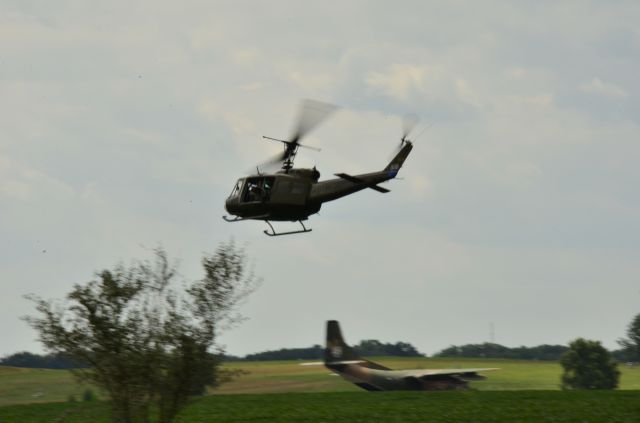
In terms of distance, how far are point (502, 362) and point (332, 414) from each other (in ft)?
424

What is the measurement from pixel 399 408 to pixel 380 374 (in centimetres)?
2866

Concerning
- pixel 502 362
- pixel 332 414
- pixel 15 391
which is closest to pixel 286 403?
pixel 332 414

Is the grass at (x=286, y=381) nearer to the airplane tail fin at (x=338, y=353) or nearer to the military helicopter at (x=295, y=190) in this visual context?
the airplane tail fin at (x=338, y=353)

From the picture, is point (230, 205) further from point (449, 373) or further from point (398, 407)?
point (449, 373)

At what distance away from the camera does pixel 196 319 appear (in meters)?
30.2

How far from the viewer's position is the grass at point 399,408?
4506cm

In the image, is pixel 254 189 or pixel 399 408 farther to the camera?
pixel 399 408

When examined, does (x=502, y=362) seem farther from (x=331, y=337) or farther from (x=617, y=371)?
(x=331, y=337)

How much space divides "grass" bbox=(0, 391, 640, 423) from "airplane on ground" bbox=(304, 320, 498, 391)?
51.3 feet

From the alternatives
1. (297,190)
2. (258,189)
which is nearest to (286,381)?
(258,189)

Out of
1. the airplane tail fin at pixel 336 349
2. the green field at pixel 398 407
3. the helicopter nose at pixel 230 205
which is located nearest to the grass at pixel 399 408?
the green field at pixel 398 407

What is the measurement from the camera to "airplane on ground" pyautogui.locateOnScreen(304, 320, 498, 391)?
76750 millimetres

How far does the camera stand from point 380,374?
7956cm

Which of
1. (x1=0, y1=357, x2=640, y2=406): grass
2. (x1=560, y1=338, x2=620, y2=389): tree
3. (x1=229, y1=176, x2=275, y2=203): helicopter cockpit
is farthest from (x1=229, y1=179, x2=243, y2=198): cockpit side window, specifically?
(x1=560, y1=338, x2=620, y2=389): tree
